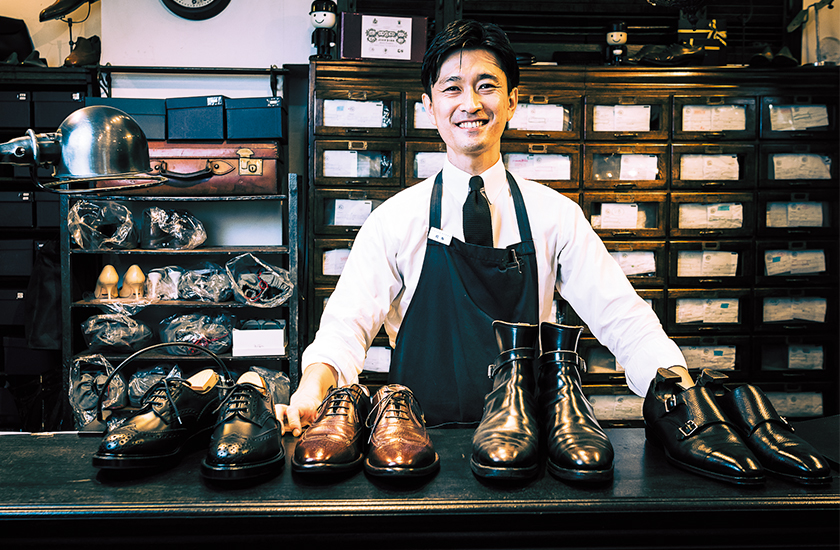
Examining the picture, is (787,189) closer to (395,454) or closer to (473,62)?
(473,62)

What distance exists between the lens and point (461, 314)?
4.60 ft

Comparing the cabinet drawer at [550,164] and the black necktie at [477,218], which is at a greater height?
the cabinet drawer at [550,164]

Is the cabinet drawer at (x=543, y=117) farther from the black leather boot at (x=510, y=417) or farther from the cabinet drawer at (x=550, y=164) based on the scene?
the black leather boot at (x=510, y=417)

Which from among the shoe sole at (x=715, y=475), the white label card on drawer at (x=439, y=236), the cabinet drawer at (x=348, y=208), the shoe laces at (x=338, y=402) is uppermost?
the cabinet drawer at (x=348, y=208)

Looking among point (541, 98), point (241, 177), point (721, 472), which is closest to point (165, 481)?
point (721, 472)

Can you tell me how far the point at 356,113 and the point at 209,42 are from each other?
1347mm

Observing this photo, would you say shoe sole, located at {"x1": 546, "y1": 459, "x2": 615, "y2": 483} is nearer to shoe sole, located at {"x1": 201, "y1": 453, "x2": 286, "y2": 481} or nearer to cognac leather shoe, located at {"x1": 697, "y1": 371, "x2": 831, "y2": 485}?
cognac leather shoe, located at {"x1": 697, "y1": 371, "x2": 831, "y2": 485}

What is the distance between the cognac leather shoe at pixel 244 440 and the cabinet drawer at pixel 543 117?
2.65m

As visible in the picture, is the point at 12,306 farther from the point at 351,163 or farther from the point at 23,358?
the point at 351,163

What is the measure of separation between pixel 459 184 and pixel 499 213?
16 centimetres

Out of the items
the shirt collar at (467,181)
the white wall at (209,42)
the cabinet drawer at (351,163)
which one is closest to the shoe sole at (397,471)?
the shirt collar at (467,181)

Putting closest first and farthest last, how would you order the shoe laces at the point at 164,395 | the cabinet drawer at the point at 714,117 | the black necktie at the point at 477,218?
the shoe laces at the point at 164,395, the black necktie at the point at 477,218, the cabinet drawer at the point at 714,117

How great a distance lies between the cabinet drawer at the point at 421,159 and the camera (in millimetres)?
3002

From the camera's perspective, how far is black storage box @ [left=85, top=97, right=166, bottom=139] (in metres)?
2.89
